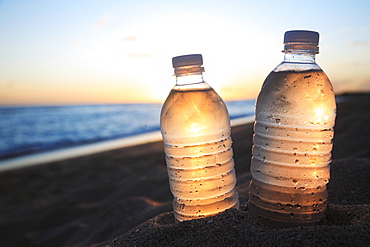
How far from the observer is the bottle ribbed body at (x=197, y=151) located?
78.4 inches

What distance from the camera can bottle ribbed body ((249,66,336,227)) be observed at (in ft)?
5.60

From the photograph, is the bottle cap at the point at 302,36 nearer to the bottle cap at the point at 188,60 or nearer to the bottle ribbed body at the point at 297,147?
the bottle ribbed body at the point at 297,147

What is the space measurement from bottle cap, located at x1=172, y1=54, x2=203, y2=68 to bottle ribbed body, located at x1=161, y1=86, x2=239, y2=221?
0.67ft

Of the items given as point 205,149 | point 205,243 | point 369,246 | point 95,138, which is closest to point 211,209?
point 205,149

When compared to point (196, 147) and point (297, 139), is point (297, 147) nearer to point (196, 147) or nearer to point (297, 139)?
point (297, 139)

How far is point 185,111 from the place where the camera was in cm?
201

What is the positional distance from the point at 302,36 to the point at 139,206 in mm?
2669

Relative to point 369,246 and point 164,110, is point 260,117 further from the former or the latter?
point 369,246

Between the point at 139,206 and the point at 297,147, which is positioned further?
the point at 139,206

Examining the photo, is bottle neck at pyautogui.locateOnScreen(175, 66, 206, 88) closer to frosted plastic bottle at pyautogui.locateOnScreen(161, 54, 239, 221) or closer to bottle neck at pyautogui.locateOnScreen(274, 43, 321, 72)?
frosted plastic bottle at pyautogui.locateOnScreen(161, 54, 239, 221)

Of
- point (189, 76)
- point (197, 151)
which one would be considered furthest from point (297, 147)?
point (189, 76)

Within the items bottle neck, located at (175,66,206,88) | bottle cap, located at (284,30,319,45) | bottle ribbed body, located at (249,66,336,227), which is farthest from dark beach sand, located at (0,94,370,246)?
bottle cap, located at (284,30,319,45)

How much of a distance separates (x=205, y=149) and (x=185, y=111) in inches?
11.0

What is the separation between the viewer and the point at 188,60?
1855 mm
